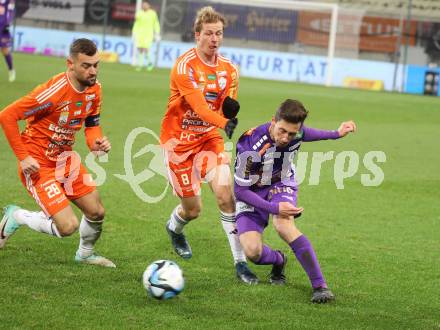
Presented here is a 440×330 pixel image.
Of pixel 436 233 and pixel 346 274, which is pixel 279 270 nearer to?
pixel 346 274

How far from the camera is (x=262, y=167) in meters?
7.06

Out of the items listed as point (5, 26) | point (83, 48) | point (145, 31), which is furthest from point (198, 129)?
point (145, 31)

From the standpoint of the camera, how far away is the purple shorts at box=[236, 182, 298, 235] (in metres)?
7.13

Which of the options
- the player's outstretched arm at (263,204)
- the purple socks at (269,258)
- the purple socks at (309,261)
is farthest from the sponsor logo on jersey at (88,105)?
the purple socks at (309,261)

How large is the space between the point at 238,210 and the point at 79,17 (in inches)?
1238

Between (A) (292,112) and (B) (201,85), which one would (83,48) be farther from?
(A) (292,112)

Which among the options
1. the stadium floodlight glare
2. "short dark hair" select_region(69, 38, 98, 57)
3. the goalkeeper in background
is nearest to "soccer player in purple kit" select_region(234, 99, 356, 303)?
"short dark hair" select_region(69, 38, 98, 57)

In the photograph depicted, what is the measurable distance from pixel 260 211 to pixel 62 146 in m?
1.77

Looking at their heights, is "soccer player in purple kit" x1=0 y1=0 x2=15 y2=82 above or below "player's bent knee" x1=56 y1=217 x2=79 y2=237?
above

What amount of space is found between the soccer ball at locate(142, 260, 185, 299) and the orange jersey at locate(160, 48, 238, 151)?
183cm

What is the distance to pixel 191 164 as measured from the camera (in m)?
8.11

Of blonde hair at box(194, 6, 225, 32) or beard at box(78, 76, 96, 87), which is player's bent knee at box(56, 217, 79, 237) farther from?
blonde hair at box(194, 6, 225, 32)

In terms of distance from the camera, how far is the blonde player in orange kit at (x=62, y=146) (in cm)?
706

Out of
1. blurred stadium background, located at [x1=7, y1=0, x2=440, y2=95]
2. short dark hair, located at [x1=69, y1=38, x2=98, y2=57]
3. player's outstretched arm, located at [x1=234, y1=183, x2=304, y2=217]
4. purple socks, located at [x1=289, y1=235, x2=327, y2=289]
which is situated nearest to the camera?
player's outstretched arm, located at [x1=234, y1=183, x2=304, y2=217]
